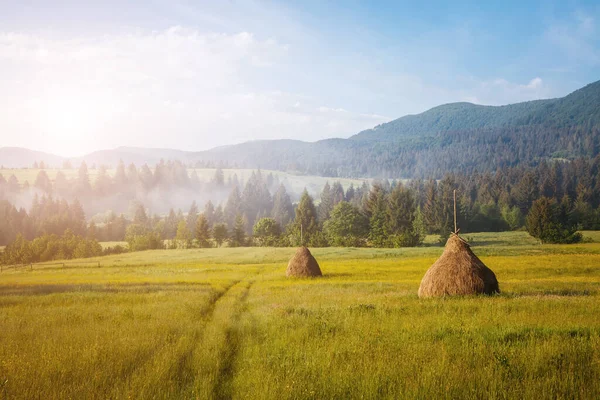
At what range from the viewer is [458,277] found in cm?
1914

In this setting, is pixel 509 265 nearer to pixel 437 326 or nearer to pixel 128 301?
pixel 437 326

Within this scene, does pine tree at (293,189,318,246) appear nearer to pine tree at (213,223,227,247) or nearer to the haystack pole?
pine tree at (213,223,227,247)

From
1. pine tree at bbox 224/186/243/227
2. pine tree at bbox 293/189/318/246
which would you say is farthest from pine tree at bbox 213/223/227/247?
pine tree at bbox 224/186/243/227

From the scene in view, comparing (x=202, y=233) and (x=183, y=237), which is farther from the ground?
(x=202, y=233)

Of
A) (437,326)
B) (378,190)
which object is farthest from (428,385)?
(378,190)

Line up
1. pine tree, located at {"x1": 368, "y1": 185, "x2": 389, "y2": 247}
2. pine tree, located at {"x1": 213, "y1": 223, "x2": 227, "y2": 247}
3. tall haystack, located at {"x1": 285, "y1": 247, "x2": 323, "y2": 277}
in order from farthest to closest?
pine tree, located at {"x1": 213, "y1": 223, "x2": 227, "y2": 247} → pine tree, located at {"x1": 368, "y1": 185, "x2": 389, "y2": 247} → tall haystack, located at {"x1": 285, "y1": 247, "x2": 323, "y2": 277}

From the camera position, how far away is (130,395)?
310 inches

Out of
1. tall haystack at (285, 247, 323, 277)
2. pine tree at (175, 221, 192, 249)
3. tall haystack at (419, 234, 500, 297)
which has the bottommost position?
pine tree at (175, 221, 192, 249)

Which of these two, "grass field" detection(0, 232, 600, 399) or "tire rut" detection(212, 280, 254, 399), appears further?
"tire rut" detection(212, 280, 254, 399)

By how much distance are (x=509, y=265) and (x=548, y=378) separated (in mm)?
34704

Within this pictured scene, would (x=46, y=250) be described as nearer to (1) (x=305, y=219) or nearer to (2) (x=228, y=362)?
(1) (x=305, y=219)

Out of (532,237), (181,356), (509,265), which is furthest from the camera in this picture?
(532,237)

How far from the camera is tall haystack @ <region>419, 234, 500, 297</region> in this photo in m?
18.9

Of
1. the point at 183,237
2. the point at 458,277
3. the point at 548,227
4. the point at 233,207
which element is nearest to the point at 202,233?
the point at 183,237
